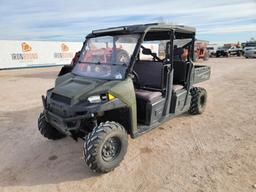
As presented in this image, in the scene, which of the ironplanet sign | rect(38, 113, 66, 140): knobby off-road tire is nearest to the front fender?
rect(38, 113, 66, 140): knobby off-road tire

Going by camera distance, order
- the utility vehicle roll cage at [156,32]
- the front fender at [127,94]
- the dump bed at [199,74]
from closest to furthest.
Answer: the front fender at [127,94] → the utility vehicle roll cage at [156,32] → the dump bed at [199,74]

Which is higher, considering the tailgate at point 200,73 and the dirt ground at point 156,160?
the tailgate at point 200,73

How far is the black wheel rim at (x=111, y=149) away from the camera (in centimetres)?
340

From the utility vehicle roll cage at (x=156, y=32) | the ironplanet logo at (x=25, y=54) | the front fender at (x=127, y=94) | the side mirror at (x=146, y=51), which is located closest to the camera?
the front fender at (x=127, y=94)

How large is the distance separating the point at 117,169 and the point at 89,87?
4.21 feet

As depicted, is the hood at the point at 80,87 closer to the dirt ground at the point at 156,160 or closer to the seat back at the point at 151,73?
the dirt ground at the point at 156,160

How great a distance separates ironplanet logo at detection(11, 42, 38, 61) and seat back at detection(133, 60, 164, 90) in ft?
57.1

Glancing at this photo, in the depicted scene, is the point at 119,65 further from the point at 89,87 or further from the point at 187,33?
the point at 187,33

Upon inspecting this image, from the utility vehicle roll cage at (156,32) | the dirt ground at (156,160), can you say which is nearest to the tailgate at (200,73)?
the utility vehicle roll cage at (156,32)

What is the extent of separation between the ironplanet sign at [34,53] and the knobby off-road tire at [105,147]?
59.9 feet

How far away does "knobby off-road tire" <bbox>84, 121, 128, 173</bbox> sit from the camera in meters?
3.21

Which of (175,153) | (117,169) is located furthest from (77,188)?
(175,153)

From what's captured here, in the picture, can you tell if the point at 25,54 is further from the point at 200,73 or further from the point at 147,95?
the point at 147,95

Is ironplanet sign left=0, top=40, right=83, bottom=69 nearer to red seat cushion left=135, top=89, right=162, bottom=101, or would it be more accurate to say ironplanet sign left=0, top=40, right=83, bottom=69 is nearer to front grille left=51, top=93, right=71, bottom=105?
front grille left=51, top=93, right=71, bottom=105
